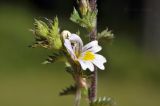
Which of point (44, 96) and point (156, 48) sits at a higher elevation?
point (156, 48)

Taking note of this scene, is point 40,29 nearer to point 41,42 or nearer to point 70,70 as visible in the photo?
point 41,42

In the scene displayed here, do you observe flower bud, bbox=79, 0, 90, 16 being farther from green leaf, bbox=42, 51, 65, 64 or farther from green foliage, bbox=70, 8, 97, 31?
green leaf, bbox=42, 51, 65, 64

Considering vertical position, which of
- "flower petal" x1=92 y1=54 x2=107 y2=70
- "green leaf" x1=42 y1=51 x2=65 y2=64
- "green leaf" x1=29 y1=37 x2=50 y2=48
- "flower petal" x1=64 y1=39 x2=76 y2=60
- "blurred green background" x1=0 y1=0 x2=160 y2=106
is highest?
"blurred green background" x1=0 y1=0 x2=160 y2=106

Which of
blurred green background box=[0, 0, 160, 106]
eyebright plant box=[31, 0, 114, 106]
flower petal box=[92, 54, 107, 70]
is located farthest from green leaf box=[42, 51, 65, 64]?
blurred green background box=[0, 0, 160, 106]

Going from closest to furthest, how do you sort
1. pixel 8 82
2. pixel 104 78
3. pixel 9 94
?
pixel 9 94
pixel 8 82
pixel 104 78

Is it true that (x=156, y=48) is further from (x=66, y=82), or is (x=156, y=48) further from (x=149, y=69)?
(x=66, y=82)

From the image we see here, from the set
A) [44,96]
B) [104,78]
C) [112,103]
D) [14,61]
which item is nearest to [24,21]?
[14,61]

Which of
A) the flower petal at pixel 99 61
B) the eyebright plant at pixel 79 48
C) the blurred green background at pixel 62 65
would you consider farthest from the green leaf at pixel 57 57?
the blurred green background at pixel 62 65

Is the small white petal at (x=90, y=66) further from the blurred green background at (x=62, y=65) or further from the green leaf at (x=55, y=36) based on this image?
the blurred green background at (x=62, y=65)
